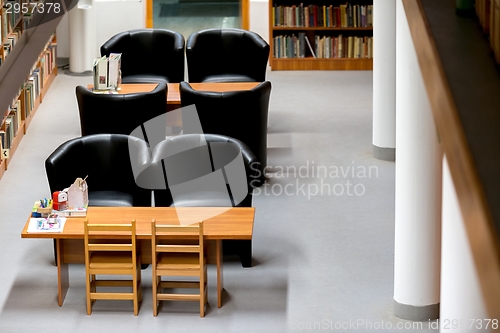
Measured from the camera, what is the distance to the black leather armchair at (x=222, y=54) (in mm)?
9891

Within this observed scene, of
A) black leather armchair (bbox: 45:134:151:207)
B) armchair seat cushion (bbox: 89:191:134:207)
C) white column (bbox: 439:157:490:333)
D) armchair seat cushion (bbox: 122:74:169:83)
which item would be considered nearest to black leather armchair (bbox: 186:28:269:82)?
armchair seat cushion (bbox: 122:74:169:83)

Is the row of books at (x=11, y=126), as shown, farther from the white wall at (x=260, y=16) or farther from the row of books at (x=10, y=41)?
the white wall at (x=260, y=16)

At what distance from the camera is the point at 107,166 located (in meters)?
6.88

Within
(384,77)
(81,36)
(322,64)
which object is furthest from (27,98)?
(322,64)

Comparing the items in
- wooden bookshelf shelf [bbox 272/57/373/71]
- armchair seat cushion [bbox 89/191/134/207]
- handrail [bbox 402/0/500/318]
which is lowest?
armchair seat cushion [bbox 89/191/134/207]

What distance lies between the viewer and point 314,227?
732cm

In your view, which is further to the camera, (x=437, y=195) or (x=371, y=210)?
(x=371, y=210)

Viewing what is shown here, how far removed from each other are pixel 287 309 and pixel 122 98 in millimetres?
2820

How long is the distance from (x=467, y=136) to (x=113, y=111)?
21.7 ft

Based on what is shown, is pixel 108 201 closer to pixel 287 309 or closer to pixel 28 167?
pixel 287 309

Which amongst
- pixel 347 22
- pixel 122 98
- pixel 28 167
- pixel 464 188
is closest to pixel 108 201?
pixel 122 98

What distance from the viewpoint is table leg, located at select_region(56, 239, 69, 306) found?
19.5ft

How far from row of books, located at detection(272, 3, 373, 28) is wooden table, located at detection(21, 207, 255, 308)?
646 centimetres

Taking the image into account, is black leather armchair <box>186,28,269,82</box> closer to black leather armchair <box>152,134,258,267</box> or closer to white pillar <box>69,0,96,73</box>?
white pillar <box>69,0,96,73</box>
